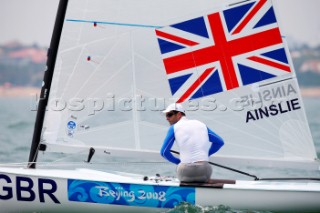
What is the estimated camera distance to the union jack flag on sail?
6.34 meters

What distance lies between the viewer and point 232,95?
20.9 feet

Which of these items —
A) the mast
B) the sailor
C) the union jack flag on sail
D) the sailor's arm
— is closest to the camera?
the sailor

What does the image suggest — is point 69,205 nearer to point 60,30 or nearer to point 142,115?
point 142,115

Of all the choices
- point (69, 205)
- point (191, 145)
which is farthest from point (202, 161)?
point (69, 205)

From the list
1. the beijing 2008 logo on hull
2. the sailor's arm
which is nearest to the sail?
the sailor's arm

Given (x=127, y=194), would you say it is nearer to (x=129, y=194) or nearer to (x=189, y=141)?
(x=129, y=194)

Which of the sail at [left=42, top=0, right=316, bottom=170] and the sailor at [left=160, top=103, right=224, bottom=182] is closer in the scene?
the sailor at [left=160, top=103, right=224, bottom=182]

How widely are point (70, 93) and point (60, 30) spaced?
0.56 m

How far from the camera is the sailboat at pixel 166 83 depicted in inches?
246

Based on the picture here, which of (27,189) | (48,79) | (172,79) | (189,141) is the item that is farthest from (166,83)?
(27,189)

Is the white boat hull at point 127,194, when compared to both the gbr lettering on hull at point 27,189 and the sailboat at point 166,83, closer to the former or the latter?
the gbr lettering on hull at point 27,189

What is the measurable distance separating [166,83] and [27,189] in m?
1.54

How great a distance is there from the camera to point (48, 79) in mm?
6262

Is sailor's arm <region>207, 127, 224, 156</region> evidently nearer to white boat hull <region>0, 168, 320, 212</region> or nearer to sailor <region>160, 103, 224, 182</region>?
sailor <region>160, 103, 224, 182</region>
